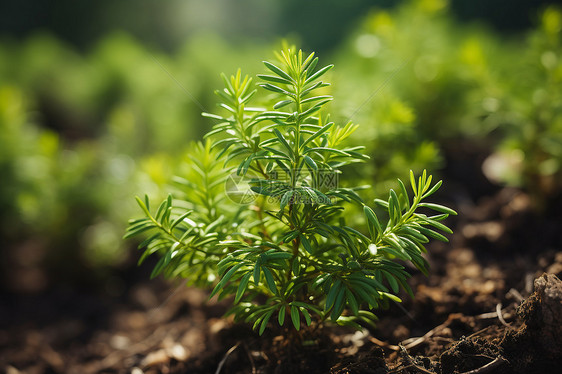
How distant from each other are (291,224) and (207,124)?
1749 millimetres

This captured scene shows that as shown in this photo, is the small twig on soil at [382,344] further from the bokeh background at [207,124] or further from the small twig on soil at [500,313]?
the bokeh background at [207,124]

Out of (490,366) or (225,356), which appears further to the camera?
(225,356)

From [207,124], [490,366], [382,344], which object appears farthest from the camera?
[207,124]

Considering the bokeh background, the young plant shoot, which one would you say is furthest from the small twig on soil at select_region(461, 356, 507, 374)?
the bokeh background

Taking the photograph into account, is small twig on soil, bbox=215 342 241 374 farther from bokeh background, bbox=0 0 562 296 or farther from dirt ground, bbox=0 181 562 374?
bokeh background, bbox=0 0 562 296

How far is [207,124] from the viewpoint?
255 cm

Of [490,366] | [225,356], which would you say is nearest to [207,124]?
[225,356]

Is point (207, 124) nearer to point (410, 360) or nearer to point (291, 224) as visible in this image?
point (291, 224)

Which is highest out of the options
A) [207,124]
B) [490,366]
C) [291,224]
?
[207,124]

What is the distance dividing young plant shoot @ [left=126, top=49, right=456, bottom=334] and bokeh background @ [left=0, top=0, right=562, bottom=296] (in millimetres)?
308

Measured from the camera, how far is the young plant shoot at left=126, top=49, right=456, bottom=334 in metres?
0.86

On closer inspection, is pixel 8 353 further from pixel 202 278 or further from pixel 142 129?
pixel 142 129

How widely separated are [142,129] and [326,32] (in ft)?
9.88

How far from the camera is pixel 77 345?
5.44ft
